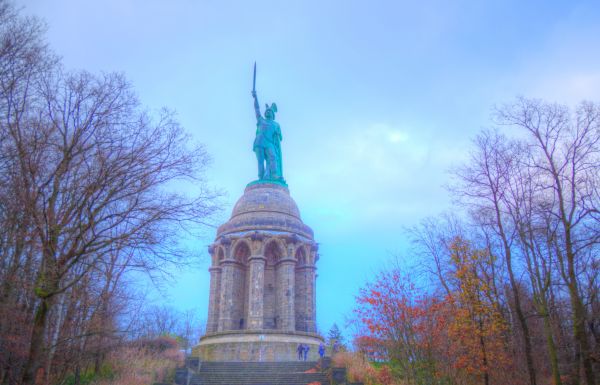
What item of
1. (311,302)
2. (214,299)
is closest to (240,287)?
(214,299)

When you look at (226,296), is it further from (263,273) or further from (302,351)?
(302,351)

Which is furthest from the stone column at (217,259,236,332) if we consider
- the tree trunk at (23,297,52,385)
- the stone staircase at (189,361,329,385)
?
the tree trunk at (23,297,52,385)

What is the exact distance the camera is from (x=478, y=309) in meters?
15.4

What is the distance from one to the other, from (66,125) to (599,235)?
14.8m

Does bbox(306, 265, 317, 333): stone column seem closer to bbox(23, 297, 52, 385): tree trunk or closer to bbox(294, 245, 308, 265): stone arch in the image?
bbox(294, 245, 308, 265): stone arch

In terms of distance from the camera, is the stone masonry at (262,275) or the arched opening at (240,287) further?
the arched opening at (240,287)

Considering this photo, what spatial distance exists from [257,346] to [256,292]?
3032 millimetres

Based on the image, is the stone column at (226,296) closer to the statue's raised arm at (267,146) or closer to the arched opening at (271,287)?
the arched opening at (271,287)

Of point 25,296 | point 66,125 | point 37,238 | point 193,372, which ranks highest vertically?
point 66,125

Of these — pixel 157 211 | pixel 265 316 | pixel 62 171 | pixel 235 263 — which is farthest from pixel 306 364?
pixel 62 171

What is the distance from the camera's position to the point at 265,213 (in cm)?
2691

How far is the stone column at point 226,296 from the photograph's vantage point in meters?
24.5

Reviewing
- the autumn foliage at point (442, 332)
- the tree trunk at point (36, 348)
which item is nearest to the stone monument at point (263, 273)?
the autumn foliage at point (442, 332)

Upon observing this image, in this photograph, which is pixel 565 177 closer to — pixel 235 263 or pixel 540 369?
pixel 540 369
